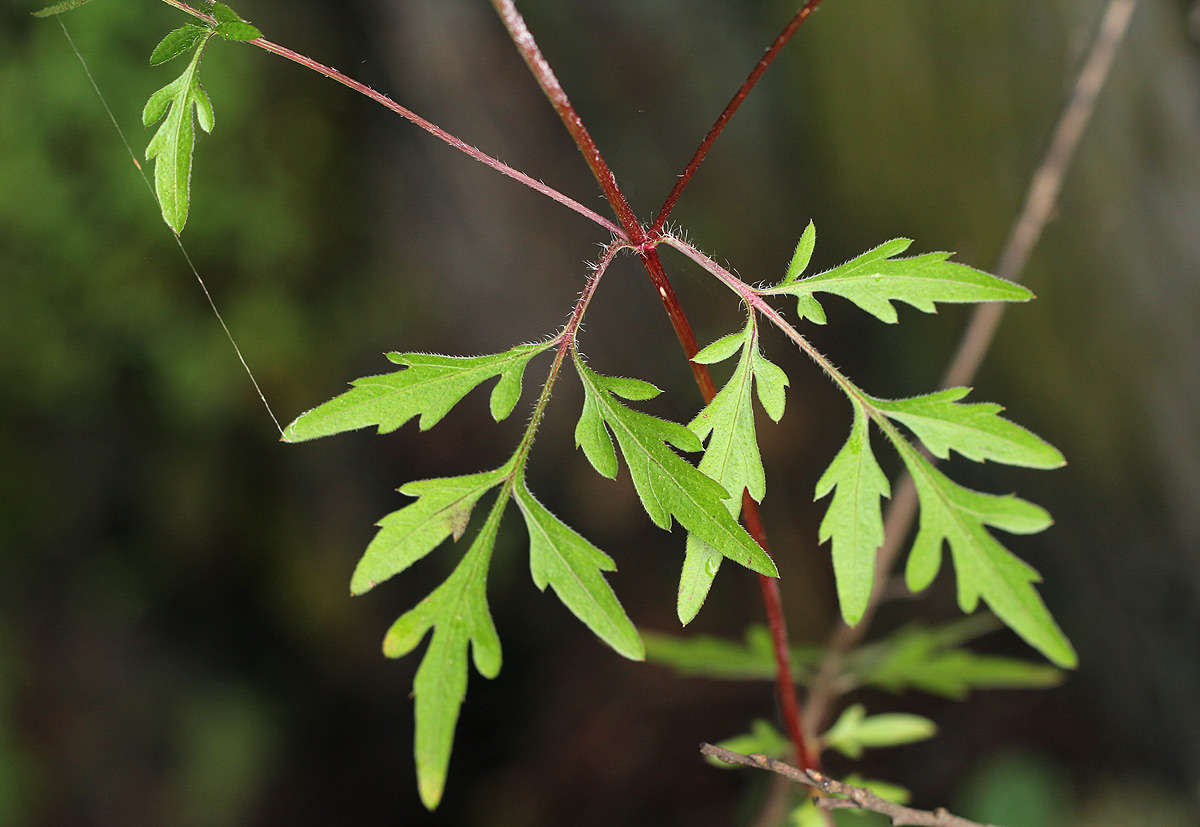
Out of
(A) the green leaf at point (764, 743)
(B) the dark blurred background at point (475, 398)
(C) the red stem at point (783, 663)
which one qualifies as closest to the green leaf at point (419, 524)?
(C) the red stem at point (783, 663)

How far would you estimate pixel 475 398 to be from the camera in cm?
439

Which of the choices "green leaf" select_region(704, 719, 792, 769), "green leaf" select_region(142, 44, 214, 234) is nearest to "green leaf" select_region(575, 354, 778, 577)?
"green leaf" select_region(142, 44, 214, 234)

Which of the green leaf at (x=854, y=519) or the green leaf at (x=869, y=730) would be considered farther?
the green leaf at (x=869, y=730)

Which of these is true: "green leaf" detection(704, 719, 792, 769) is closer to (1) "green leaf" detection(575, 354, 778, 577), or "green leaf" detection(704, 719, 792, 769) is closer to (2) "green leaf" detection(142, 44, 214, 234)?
(1) "green leaf" detection(575, 354, 778, 577)

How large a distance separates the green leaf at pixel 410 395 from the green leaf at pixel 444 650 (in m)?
0.12

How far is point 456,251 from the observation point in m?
4.22

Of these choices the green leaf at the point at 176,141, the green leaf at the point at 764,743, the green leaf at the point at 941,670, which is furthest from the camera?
the green leaf at the point at 941,670

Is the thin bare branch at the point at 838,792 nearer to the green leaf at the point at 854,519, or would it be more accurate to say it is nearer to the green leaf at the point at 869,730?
the green leaf at the point at 854,519

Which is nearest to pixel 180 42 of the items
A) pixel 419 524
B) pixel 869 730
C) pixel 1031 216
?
pixel 419 524

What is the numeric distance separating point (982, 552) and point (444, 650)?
1.81 feet

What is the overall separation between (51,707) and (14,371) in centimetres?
139

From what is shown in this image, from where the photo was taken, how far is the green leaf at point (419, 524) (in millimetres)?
821

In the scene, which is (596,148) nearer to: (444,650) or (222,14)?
(222,14)

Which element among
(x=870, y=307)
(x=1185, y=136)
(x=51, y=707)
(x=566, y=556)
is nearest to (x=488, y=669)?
(x=566, y=556)
